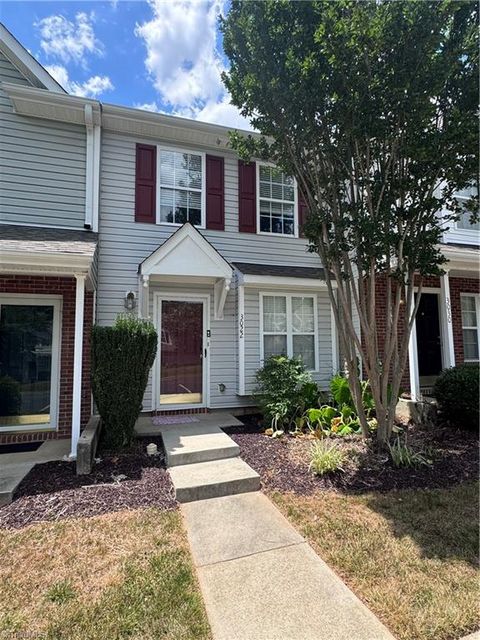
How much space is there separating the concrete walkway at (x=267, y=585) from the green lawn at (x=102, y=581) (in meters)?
0.13

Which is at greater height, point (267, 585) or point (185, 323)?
point (185, 323)

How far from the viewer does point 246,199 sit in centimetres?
791

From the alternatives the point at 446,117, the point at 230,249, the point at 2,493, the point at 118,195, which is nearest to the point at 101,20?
the point at 118,195

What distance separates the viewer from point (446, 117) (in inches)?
178

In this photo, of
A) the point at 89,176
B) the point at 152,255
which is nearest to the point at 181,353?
the point at 152,255

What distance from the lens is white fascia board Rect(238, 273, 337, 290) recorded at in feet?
23.4

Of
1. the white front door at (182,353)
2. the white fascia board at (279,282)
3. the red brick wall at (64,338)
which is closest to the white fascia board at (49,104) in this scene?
the red brick wall at (64,338)

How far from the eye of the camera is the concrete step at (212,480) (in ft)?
12.5

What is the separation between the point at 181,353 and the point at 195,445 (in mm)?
2635

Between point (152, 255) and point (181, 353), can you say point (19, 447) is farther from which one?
point (152, 255)

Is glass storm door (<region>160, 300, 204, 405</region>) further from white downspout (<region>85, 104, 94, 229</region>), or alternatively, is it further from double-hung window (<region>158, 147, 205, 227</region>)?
white downspout (<region>85, 104, 94, 229</region>)

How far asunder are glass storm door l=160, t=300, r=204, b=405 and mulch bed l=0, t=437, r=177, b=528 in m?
2.42

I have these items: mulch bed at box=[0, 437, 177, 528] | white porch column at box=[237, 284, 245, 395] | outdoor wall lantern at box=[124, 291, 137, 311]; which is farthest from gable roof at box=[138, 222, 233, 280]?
mulch bed at box=[0, 437, 177, 528]

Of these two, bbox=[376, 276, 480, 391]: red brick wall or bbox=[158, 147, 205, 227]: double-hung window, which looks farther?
bbox=[376, 276, 480, 391]: red brick wall
